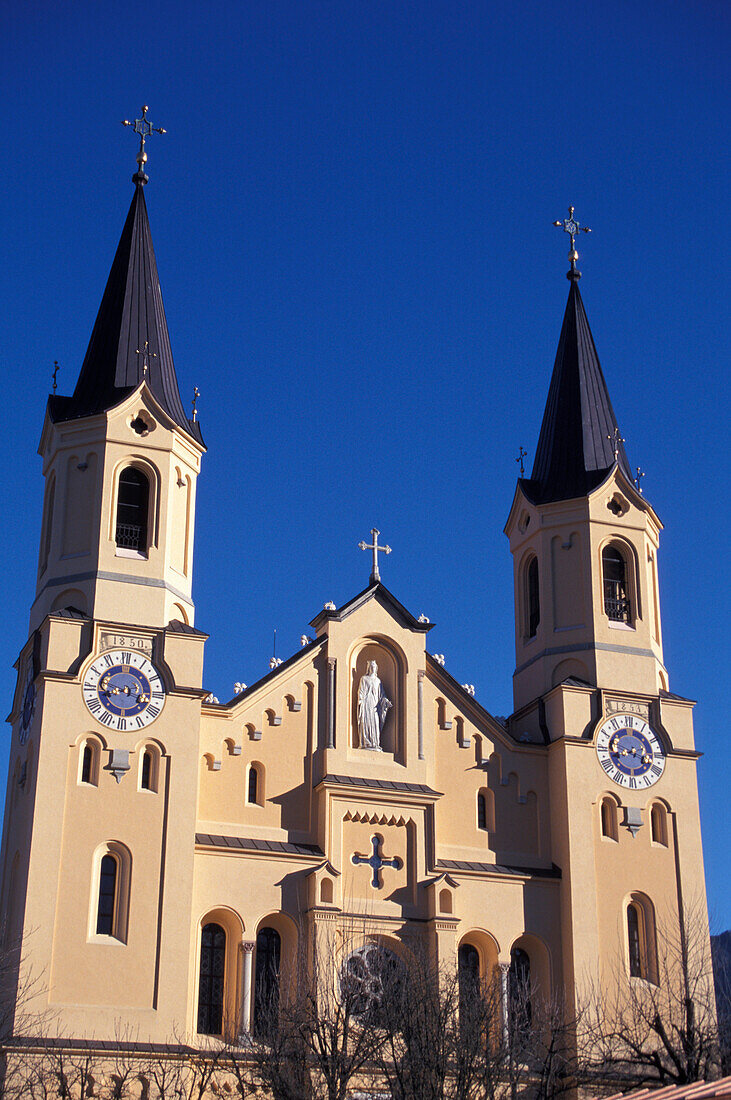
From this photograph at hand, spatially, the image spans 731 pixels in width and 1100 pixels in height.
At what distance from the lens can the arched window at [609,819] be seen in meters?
43.3

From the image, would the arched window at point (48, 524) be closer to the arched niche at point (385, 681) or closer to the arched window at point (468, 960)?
the arched niche at point (385, 681)

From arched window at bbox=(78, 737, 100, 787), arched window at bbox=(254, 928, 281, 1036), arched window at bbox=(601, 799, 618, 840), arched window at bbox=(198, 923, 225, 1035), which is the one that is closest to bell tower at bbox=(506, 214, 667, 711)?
arched window at bbox=(601, 799, 618, 840)

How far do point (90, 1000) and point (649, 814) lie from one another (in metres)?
16.1

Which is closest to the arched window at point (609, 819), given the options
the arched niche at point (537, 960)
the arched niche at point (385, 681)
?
the arched niche at point (537, 960)

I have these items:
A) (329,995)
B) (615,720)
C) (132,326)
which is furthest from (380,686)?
(132,326)

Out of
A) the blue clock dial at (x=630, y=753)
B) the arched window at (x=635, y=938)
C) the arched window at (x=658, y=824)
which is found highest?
the blue clock dial at (x=630, y=753)

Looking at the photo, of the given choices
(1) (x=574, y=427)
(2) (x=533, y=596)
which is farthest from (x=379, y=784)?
(1) (x=574, y=427)

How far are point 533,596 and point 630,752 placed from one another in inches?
241

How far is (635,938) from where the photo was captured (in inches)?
1670

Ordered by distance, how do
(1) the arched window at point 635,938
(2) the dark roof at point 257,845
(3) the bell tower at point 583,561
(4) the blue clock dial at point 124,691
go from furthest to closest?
(3) the bell tower at point 583,561
(1) the arched window at point 635,938
(4) the blue clock dial at point 124,691
(2) the dark roof at point 257,845

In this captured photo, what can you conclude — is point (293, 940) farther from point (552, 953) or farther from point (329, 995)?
point (552, 953)

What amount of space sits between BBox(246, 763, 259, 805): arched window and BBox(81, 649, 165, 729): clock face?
307cm

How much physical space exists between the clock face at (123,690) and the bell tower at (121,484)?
48.3 inches

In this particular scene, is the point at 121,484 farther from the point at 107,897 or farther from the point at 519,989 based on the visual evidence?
the point at 519,989
